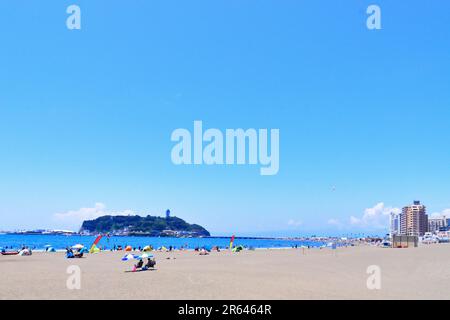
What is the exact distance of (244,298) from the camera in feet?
43.9

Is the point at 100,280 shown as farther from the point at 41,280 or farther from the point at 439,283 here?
the point at 439,283

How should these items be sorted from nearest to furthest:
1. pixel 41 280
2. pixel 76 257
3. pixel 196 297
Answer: pixel 196 297 < pixel 41 280 < pixel 76 257

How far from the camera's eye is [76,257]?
122ft

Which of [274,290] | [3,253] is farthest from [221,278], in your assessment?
[3,253]

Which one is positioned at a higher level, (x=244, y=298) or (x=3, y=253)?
(x=244, y=298)
